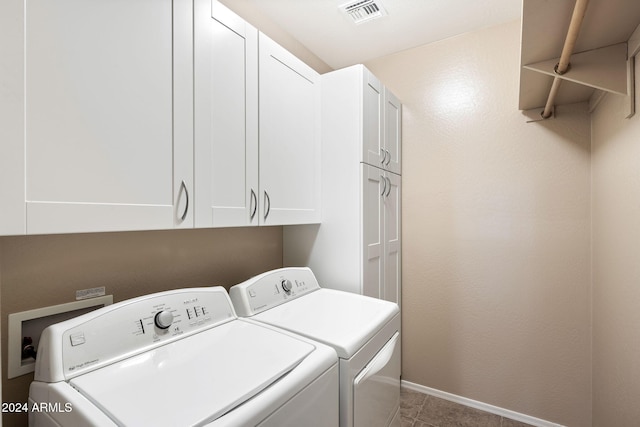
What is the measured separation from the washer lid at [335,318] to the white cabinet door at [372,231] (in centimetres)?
30

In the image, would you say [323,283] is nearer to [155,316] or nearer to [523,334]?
[155,316]

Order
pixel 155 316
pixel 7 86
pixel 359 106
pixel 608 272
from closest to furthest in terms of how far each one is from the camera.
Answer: pixel 7 86 → pixel 155 316 → pixel 608 272 → pixel 359 106

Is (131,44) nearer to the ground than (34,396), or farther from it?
farther from it

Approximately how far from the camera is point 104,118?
0.86 m

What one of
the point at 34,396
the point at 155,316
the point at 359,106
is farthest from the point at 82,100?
the point at 359,106

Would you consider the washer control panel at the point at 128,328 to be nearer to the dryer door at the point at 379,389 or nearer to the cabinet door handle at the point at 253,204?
the cabinet door handle at the point at 253,204

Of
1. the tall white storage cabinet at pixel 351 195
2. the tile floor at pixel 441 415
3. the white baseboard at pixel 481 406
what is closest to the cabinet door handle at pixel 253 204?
the tall white storage cabinet at pixel 351 195

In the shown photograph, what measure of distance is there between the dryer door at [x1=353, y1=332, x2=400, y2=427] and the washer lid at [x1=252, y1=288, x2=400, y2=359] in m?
0.11

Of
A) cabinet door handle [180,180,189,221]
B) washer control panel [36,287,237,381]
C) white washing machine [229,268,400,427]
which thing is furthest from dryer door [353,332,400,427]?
cabinet door handle [180,180,189,221]

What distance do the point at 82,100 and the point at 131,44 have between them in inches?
9.6

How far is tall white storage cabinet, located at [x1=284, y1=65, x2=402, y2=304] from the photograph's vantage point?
179cm

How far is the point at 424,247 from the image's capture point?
231 centimetres

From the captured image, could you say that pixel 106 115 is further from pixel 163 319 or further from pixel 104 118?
pixel 163 319

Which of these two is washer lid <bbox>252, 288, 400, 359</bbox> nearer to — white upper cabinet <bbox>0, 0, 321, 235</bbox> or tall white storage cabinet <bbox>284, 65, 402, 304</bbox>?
tall white storage cabinet <bbox>284, 65, 402, 304</bbox>
